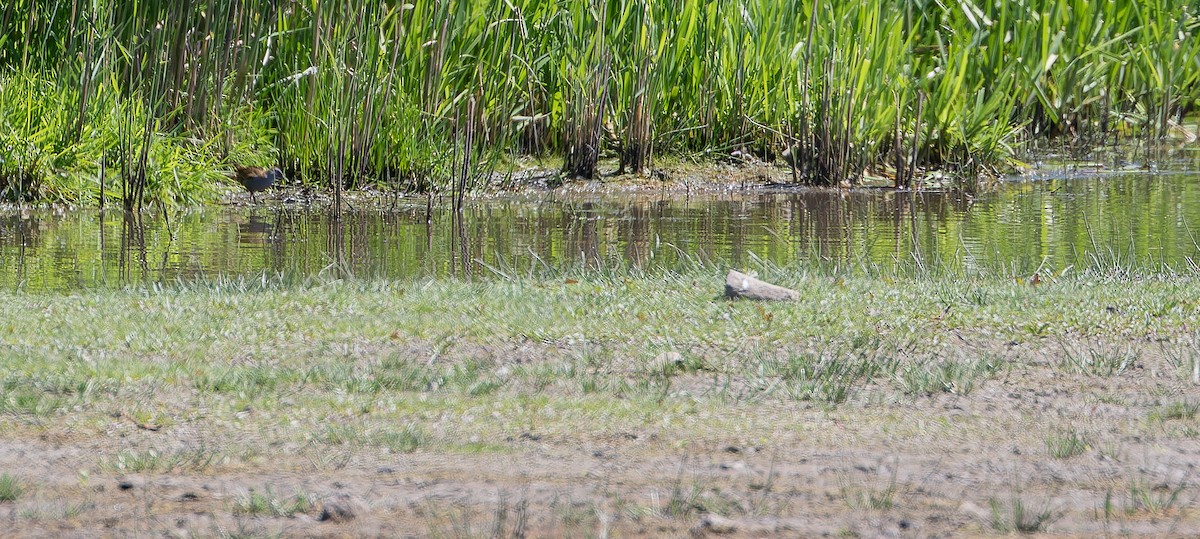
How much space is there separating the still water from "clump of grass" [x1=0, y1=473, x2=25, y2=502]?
378 cm

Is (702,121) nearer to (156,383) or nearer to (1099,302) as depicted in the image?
(1099,302)

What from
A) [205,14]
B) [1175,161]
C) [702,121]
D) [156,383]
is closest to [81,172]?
[205,14]

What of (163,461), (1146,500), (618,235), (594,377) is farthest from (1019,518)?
(618,235)

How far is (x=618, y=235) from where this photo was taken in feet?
33.6

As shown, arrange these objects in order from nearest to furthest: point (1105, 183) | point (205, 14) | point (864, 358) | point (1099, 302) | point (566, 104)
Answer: point (864, 358)
point (1099, 302)
point (205, 14)
point (566, 104)
point (1105, 183)

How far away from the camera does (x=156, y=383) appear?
4.73 m

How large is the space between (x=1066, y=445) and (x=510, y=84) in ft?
28.3

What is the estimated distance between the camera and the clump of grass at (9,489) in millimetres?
3562

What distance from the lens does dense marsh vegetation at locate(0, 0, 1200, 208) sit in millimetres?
10914

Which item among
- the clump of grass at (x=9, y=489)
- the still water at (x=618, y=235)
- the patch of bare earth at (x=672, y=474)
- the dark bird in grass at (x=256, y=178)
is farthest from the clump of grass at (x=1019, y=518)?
the dark bird in grass at (x=256, y=178)

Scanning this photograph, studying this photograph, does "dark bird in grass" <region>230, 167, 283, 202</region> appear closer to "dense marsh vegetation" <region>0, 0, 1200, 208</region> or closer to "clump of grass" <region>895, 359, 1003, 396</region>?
"dense marsh vegetation" <region>0, 0, 1200, 208</region>

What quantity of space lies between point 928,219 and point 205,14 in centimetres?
546

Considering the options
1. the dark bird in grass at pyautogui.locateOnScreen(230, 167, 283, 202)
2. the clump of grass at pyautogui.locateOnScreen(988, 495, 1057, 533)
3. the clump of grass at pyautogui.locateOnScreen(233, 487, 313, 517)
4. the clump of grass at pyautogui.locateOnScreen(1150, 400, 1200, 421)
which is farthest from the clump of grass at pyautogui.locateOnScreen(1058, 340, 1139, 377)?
the dark bird in grass at pyautogui.locateOnScreen(230, 167, 283, 202)

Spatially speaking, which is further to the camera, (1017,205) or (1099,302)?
(1017,205)
